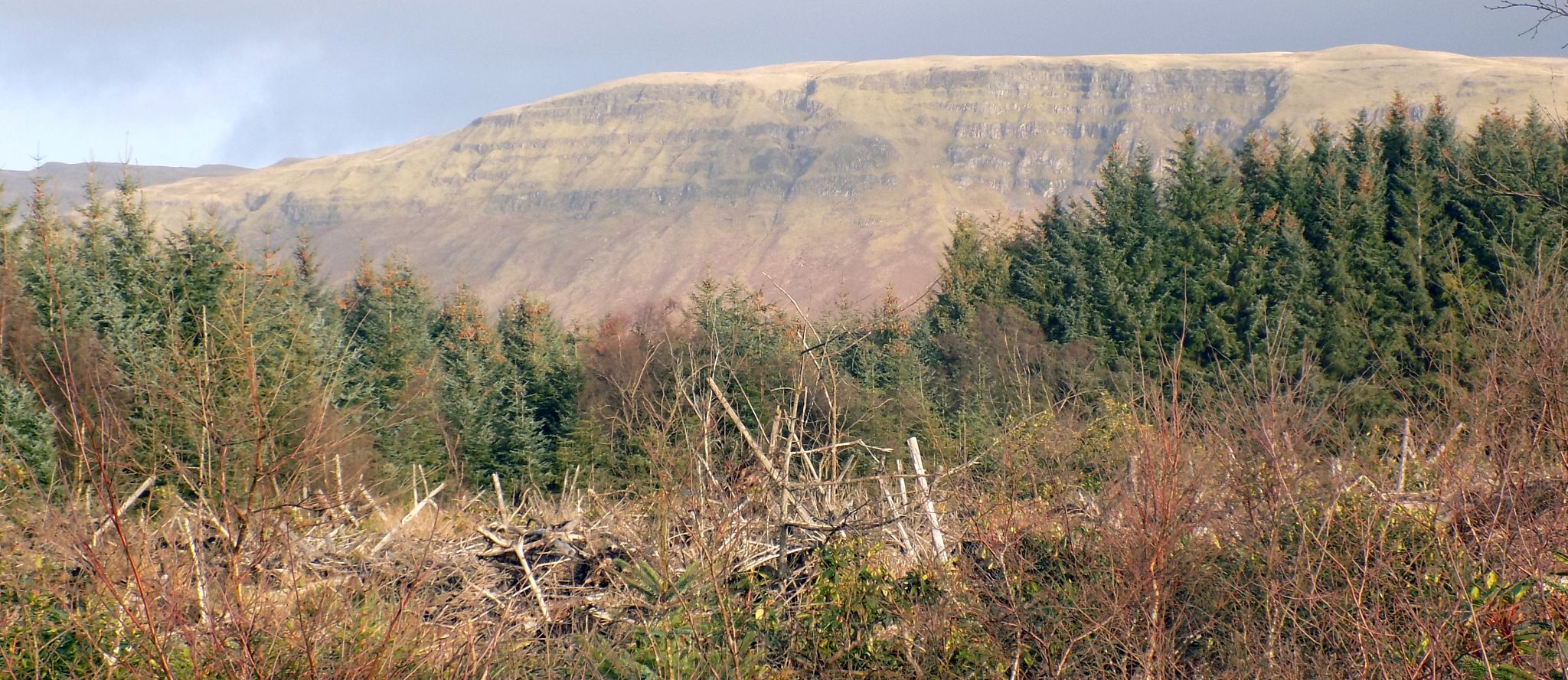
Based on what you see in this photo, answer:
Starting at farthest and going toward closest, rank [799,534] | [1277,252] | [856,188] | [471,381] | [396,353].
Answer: [856,188], [1277,252], [471,381], [396,353], [799,534]

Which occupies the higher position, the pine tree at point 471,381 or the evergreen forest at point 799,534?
the evergreen forest at point 799,534

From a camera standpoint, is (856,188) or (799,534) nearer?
(799,534)

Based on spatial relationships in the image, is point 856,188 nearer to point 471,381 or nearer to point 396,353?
point 471,381

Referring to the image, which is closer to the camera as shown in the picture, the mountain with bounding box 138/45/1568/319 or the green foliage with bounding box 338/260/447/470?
the green foliage with bounding box 338/260/447/470

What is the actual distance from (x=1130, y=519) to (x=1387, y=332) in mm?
27501

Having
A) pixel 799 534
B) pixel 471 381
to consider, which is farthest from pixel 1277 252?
pixel 799 534

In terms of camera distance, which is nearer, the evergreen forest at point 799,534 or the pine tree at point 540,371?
the evergreen forest at point 799,534

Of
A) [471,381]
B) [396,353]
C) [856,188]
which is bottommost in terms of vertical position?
[471,381]

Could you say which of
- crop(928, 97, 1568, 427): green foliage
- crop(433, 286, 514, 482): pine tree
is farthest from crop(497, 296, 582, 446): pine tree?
crop(928, 97, 1568, 427): green foliage

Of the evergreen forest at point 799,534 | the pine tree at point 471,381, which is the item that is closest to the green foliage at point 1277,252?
the pine tree at point 471,381

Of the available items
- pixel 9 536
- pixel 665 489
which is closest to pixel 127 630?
pixel 665 489

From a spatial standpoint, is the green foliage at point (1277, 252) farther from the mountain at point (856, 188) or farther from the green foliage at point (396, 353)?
the mountain at point (856, 188)

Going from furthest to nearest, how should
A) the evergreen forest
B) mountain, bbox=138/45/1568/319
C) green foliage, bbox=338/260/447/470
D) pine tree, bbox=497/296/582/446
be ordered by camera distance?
1. mountain, bbox=138/45/1568/319
2. pine tree, bbox=497/296/582/446
3. green foliage, bbox=338/260/447/470
4. the evergreen forest

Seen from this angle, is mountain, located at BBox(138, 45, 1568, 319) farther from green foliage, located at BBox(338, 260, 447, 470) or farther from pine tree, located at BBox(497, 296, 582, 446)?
pine tree, located at BBox(497, 296, 582, 446)
